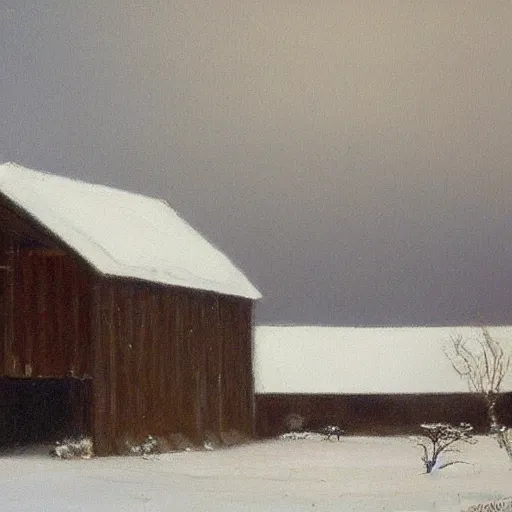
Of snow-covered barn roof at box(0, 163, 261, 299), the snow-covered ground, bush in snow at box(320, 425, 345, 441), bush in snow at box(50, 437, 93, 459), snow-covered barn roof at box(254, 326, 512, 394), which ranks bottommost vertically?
the snow-covered ground

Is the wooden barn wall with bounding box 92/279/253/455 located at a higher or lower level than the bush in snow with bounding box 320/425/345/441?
higher

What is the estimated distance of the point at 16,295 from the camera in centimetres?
2528

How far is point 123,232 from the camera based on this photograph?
27.9m

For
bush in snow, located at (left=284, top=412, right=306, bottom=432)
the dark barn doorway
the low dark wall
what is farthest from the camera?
bush in snow, located at (left=284, top=412, right=306, bottom=432)

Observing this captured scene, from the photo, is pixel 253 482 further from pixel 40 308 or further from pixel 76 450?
pixel 40 308

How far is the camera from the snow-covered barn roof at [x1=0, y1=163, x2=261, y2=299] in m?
25.0

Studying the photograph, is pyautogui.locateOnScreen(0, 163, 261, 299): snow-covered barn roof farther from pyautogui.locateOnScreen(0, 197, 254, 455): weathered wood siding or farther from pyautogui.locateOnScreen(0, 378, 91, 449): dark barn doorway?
pyautogui.locateOnScreen(0, 378, 91, 449): dark barn doorway

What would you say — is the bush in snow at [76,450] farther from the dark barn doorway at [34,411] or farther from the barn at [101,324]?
the dark barn doorway at [34,411]

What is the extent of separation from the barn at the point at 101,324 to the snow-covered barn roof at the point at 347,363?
3168mm

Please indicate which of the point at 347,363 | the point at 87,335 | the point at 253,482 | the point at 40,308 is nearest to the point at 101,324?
the point at 87,335

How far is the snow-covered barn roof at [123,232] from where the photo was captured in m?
25.0

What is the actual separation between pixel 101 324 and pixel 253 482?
6321 mm

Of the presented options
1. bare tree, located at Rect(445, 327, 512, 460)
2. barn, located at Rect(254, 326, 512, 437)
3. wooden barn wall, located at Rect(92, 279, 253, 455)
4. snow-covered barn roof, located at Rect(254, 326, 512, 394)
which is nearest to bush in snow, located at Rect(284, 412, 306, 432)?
barn, located at Rect(254, 326, 512, 437)

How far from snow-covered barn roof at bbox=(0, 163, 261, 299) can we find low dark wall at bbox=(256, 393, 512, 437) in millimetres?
3562
